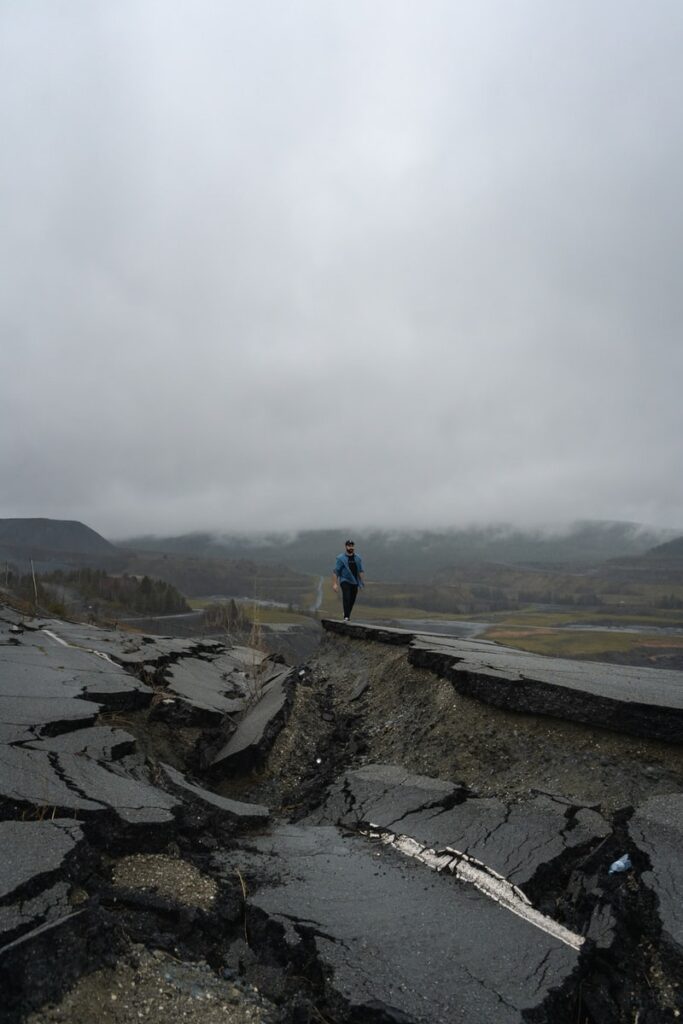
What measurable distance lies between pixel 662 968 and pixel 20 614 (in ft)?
64.4

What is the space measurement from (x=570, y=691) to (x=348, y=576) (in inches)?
319

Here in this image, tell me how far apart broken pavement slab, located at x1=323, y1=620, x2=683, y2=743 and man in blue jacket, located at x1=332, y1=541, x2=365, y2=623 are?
5305mm

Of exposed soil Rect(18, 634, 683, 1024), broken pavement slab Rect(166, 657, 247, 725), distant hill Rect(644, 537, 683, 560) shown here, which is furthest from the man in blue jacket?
distant hill Rect(644, 537, 683, 560)

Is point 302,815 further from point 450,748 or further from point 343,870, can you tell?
point 450,748

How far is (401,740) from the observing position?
6922 millimetres

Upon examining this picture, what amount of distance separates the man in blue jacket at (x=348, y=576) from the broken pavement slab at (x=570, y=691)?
17.4ft

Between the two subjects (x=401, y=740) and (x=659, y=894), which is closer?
(x=659, y=894)


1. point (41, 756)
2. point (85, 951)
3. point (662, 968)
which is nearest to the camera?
point (85, 951)

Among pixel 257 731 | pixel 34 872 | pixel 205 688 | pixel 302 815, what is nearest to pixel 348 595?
pixel 205 688

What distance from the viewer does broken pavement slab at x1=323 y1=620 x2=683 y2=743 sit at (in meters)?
5.15

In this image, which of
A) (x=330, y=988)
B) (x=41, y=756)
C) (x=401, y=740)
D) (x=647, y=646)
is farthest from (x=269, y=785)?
(x=647, y=646)

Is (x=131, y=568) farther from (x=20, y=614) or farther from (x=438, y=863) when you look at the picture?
(x=438, y=863)

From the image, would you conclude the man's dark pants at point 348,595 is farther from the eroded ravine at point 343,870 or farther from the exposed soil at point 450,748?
the eroded ravine at point 343,870

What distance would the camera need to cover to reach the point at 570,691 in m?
5.73
